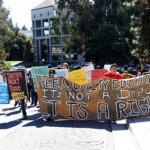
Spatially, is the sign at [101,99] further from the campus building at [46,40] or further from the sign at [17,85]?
the campus building at [46,40]

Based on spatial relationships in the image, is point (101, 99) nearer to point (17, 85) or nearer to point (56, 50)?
point (17, 85)

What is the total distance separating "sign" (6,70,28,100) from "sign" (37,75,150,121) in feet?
2.96

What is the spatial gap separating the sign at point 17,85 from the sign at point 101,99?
2.96 feet

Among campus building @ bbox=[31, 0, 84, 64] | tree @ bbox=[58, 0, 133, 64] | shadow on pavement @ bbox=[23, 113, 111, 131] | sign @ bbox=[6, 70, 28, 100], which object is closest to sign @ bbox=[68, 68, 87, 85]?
sign @ bbox=[6, 70, 28, 100]

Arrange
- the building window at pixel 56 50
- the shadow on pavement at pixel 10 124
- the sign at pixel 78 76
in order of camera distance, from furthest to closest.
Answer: the building window at pixel 56 50, the sign at pixel 78 76, the shadow on pavement at pixel 10 124

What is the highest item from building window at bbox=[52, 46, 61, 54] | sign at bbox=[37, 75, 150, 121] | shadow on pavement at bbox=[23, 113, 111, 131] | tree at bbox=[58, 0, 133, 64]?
tree at bbox=[58, 0, 133, 64]

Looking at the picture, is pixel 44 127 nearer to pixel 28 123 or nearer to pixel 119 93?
pixel 28 123

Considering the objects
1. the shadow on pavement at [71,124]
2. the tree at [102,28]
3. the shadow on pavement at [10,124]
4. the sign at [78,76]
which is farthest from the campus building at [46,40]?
the shadow on pavement at [71,124]

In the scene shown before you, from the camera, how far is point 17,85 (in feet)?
40.8

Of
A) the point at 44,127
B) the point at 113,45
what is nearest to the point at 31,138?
the point at 44,127

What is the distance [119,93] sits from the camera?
1155 cm

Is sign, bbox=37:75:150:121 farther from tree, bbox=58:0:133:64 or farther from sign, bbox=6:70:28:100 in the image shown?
tree, bbox=58:0:133:64

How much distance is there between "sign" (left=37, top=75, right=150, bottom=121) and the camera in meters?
11.5

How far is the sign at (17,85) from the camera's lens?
40.6 feet
